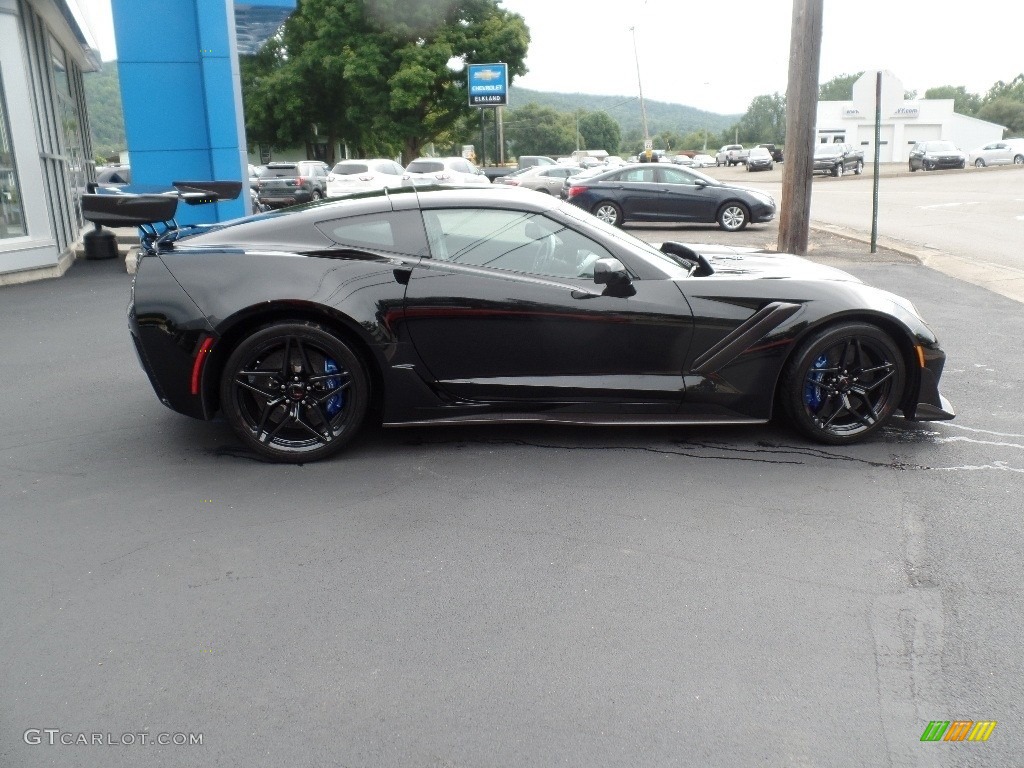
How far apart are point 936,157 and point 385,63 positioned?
2770 cm

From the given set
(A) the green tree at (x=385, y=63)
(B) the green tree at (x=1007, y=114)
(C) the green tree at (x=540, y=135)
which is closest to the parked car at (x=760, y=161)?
A: (A) the green tree at (x=385, y=63)

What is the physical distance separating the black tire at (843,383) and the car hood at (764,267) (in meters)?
0.38

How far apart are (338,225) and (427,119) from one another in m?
42.0

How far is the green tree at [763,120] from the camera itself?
473 ft

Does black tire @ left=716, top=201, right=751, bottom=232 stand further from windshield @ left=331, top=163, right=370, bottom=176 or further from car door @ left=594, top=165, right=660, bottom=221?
windshield @ left=331, top=163, right=370, bottom=176

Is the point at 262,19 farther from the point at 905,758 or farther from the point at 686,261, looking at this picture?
the point at 905,758

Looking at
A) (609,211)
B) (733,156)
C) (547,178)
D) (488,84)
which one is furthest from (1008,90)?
(609,211)

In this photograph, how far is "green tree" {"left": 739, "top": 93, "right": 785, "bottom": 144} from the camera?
144 metres

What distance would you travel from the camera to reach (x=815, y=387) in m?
4.92

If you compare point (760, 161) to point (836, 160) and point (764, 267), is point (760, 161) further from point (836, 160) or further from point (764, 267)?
point (764, 267)

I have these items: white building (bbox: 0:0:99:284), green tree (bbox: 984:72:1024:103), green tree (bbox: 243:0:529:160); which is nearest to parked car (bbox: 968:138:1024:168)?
green tree (bbox: 243:0:529:160)

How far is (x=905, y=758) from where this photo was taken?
2506 millimetres

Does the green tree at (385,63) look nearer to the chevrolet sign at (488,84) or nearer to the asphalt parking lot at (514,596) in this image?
the chevrolet sign at (488,84)

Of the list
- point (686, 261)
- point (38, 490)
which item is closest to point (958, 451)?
point (686, 261)
